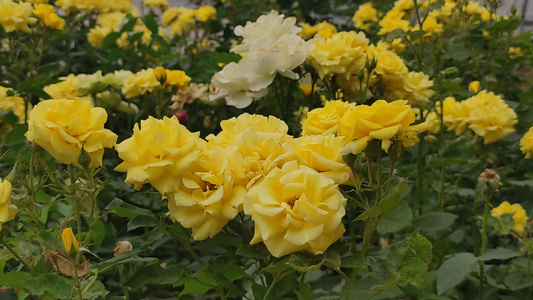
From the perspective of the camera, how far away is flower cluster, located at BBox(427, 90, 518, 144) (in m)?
1.32

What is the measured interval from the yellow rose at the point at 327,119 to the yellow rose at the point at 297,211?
140mm

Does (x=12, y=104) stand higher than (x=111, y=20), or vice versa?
(x=12, y=104)

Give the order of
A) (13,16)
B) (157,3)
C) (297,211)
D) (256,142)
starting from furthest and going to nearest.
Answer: (157,3) < (13,16) < (256,142) < (297,211)

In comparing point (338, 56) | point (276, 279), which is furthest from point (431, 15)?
point (276, 279)

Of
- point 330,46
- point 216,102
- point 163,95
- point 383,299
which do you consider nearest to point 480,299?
point 383,299

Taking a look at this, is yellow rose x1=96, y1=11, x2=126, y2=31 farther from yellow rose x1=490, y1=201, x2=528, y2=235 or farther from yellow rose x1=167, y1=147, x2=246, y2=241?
yellow rose x1=167, y1=147, x2=246, y2=241

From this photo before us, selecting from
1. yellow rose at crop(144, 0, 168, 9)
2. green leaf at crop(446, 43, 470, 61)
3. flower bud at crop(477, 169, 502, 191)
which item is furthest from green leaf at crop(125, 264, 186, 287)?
yellow rose at crop(144, 0, 168, 9)

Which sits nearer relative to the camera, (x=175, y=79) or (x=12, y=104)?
(x=175, y=79)

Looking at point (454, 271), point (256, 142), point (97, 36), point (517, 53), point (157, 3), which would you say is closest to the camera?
point (256, 142)

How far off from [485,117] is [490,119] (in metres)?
0.01

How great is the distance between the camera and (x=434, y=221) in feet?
4.32

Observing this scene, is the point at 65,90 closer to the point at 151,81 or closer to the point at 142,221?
the point at 151,81

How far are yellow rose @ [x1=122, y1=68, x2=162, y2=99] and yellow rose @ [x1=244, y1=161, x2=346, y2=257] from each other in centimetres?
83

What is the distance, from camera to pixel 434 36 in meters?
1.95
